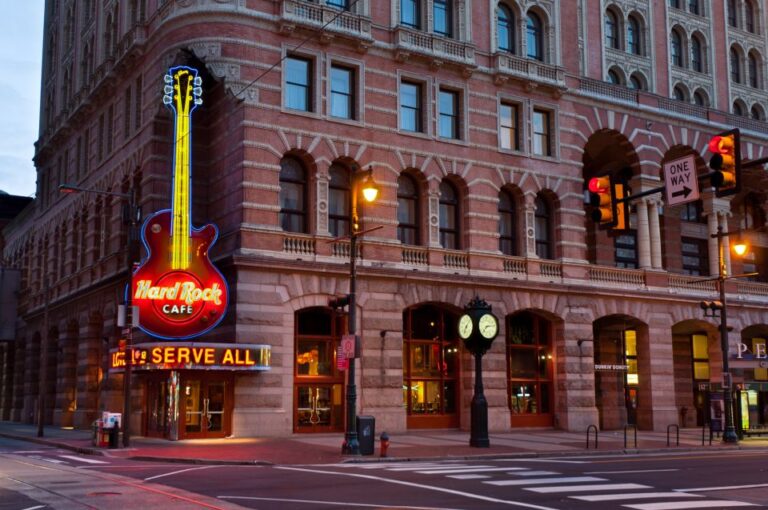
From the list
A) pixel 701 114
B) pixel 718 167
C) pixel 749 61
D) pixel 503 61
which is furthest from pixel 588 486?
pixel 749 61

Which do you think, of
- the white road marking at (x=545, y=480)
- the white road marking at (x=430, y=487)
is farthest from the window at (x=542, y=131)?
the white road marking at (x=545, y=480)

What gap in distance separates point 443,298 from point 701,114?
796 inches

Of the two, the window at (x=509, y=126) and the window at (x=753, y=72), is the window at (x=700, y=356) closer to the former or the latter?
the window at (x=753, y=72)

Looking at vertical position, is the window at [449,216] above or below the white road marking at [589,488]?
above

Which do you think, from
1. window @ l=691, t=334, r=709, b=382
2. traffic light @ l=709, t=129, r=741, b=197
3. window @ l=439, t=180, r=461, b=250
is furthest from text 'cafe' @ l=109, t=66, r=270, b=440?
window @ l=691, t=334, r=709, b=382

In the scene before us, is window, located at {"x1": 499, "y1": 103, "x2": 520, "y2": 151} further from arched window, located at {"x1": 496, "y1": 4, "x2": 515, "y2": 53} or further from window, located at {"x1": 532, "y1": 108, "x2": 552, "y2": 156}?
arched window, located at {"x1": 496, "y1": 4, "x2": 515, "y2": 53}

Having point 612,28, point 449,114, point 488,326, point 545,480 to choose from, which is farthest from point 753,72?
point 545,480

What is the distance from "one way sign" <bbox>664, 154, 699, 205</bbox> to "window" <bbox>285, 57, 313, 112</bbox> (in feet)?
70.1

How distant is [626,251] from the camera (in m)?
48.0

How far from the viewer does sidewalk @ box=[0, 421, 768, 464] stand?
2552cm

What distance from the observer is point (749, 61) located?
5275 cm

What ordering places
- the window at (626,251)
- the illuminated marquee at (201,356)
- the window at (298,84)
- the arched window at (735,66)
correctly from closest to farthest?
the illuminated marquee at (201,356)
the window at (298,84)
the window at (626,251)
the arched window at (735,66)

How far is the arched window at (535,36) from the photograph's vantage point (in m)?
43.2

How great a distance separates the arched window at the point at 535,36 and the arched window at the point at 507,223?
7.31 m
